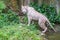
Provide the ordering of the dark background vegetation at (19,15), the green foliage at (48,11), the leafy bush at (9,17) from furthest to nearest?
the green foliage at (48,11) → the leafy bush at (9,17) → the dark background vegetation at (19,15)

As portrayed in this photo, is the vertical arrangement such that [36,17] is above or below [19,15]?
above

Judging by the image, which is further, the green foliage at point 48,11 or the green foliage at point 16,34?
the green foliage at point 48,11

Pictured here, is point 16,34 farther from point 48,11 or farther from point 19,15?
point 48,11

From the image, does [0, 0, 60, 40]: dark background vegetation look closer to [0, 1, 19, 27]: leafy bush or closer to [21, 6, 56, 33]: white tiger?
[0, 1, 19, 27]: leafy bush

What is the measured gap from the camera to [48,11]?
33.5 feet

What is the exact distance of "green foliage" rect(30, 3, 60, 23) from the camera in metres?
9.85

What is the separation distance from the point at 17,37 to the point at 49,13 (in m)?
3.27

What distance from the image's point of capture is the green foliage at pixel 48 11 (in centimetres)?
985

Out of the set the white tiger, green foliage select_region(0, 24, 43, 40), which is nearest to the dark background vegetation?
green foliage select_region(0, 24, 43, 40)

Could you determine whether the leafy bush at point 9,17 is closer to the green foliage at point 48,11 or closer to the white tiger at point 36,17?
the white tiger at point 36,17

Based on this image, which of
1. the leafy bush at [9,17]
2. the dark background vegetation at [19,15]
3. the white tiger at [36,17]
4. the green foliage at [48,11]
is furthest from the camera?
the green foliage at [48,11]

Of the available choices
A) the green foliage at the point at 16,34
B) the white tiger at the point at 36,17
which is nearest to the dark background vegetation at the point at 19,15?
the green foliage at the point at 16,34

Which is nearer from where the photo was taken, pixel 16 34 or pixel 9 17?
pixel 16 34

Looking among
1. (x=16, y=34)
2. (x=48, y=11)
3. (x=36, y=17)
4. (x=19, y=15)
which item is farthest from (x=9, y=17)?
(x=16, y=34)
